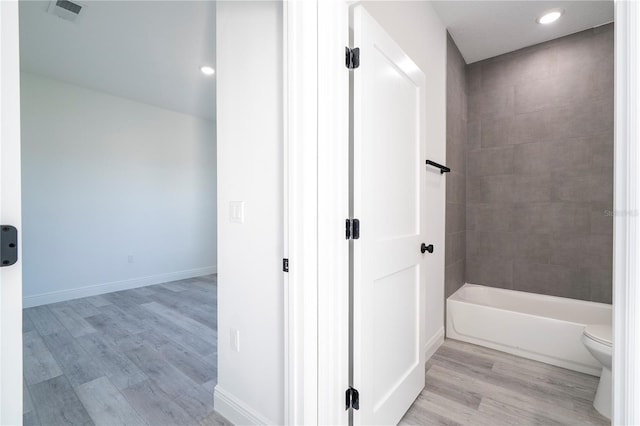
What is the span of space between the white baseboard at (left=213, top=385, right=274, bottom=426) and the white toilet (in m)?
1.81

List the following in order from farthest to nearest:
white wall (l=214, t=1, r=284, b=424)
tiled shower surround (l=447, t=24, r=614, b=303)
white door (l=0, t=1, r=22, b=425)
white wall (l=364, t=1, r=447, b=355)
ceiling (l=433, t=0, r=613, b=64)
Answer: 1. tiled shower surround (l=447, t=24, r=614, b=303)
2. ceiling (l=433, t=0, r=613, b=64)
3. white wall (l=364, t=1, r=447, b=355)
4. white wall (l=214, t=1, r=284, b=424)
5. white door (l=0, t=1, r=22, b=425)

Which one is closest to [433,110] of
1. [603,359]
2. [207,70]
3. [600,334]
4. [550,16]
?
[550,16]

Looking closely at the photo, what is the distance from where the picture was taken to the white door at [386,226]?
1.26 metres

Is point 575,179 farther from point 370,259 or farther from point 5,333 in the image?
point 5,333

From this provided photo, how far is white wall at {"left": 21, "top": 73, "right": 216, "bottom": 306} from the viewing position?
3.45 m

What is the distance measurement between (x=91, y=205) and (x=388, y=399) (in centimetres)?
421

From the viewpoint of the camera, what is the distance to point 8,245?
0.59 m

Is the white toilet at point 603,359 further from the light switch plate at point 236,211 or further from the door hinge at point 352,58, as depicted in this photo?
the light switch plate at point 236,211

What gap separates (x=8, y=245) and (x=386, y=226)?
1.26 m

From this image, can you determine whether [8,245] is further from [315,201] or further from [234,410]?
[234,410]

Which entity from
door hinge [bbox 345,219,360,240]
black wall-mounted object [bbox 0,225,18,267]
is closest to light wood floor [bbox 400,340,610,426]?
door hinge [bbox 345,219,360,240]

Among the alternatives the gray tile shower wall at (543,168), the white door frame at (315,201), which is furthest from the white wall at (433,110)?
the white door frame at (315,201)

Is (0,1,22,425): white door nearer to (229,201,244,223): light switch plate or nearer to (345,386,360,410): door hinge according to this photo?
(229,201,244,223): light switch plate

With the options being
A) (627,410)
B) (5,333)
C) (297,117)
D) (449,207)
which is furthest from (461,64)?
(5,333)
